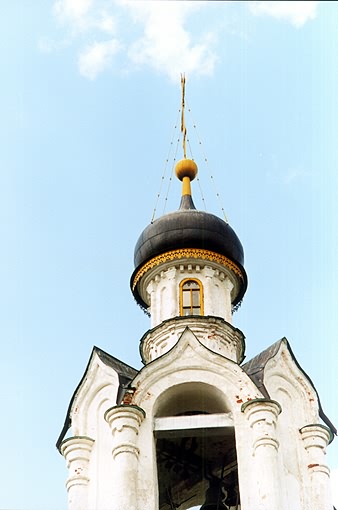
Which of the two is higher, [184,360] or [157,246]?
[157,246]

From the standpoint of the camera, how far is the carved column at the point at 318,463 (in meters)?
12.3

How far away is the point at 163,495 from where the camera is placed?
1423 cm

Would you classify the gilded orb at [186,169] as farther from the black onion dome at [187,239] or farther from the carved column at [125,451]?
the carved column at [125,451]

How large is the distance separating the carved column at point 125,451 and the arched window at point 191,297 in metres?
2.36

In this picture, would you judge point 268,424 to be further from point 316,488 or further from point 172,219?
point 172,219

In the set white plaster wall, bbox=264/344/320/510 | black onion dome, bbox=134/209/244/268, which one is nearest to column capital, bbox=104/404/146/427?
white plaster wall, bbox=264/344/320/510

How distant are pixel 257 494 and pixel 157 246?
4421 millimetres

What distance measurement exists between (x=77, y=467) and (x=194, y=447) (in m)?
2.05

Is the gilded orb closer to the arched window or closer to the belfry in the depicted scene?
the belfry

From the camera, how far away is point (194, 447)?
1394 centimetres

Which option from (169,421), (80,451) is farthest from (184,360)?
(80,451)

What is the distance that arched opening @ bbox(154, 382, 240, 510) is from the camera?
500 inches

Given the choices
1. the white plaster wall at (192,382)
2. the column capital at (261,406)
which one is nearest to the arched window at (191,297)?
the white plaster wall at (192,382)

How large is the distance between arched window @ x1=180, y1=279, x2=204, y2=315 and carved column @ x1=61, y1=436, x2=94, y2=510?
105 inches
